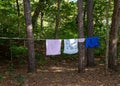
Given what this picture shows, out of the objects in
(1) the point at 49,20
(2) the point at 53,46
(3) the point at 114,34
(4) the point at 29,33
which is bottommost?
(2) the point at 53,46

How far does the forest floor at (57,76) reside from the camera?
10281 mm

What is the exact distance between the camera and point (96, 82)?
34.8 ft

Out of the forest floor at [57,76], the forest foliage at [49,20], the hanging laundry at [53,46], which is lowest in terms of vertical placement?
the forest floor at [57,76]

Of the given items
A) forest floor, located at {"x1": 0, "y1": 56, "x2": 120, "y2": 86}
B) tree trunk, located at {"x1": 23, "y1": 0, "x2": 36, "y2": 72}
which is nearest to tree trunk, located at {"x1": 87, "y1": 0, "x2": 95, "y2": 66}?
forest floor, located at {"x1": 0, "y1": 56, "x2": 120, "y2": 86}

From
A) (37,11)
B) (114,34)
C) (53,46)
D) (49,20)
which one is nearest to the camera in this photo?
(53,46)

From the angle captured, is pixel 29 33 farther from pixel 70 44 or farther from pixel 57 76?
pixel 57 76

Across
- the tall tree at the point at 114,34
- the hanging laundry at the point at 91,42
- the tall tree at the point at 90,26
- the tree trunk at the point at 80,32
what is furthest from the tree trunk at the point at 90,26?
the tree trunk at the point at 80,32

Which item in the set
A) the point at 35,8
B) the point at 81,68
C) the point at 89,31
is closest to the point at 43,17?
the point at 35,8

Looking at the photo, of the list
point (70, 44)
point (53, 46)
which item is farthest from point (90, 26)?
point (53, 46)

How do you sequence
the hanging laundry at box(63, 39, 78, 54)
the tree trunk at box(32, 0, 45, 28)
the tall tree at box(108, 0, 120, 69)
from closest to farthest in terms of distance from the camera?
1. the hanging laundry at box(63, 39, 78, 54)
2. the tall tree at box(108, 0, 120, 69)
3. the tree trunk at box(32, 0, 45, 28)

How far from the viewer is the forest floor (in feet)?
→ 33.7

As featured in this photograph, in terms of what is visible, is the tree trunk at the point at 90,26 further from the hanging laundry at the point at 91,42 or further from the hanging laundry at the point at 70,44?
the hanging laundry at the point at 70,44

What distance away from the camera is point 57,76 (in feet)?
37.0

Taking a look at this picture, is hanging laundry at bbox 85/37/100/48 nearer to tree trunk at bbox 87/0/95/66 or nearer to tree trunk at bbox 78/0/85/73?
tree trunk at bbox 78/0/85/73
